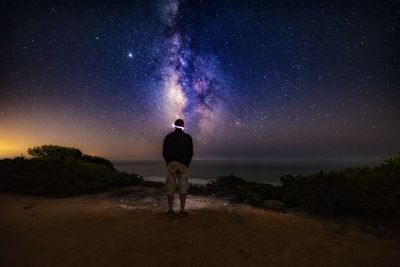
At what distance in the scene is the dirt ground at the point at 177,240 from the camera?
18.9 ft

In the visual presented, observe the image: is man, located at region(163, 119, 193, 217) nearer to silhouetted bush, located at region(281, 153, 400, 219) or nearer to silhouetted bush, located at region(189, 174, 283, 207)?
silhouetted bush, located at region(189, 174, 283, 207)

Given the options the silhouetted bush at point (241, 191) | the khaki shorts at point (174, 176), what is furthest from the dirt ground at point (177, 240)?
the silhouetted bush at point (241, 191)

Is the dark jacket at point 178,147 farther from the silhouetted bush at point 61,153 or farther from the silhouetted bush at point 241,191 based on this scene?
the silhouetted bush at point 61,153

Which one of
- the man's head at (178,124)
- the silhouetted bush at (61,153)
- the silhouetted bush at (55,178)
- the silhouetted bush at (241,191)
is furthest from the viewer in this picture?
the silhouetted bush at (61,153)

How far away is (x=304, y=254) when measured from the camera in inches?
252

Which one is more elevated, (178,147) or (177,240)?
(178,147)

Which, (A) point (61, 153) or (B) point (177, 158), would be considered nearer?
(B) point (177, 158)

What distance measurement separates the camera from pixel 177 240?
6359 millimetres

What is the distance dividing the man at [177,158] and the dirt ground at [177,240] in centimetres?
72

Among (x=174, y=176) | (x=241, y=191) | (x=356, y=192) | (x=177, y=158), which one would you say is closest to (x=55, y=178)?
(x=174, y=176)

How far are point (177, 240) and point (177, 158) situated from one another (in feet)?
7.65

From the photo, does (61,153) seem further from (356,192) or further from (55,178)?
(356,192)

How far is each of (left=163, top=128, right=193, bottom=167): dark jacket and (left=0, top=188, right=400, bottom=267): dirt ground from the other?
1430 millimetres

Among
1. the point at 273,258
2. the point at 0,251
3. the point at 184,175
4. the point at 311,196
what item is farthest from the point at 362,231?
the point at 0,251
